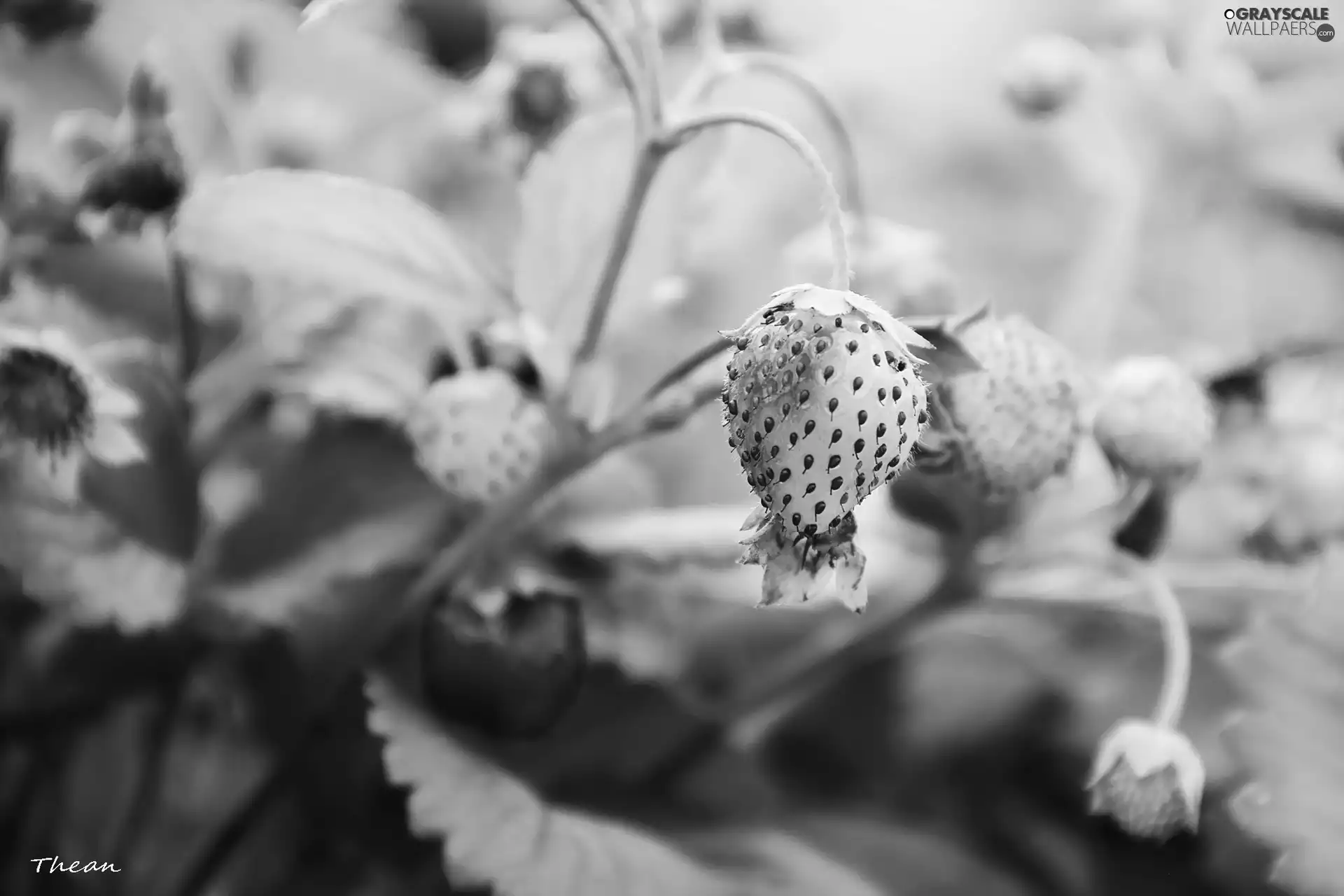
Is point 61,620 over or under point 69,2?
under

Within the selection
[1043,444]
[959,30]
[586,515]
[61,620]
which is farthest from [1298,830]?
[959,30]

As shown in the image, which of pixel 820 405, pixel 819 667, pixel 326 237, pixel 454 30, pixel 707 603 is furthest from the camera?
pixel 454 30

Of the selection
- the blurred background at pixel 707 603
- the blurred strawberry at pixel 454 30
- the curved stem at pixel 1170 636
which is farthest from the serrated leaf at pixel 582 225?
the blurred strawberry at pixel 454 30

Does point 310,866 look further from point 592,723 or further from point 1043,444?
point 1043,444

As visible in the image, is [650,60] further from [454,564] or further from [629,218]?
[454,564]

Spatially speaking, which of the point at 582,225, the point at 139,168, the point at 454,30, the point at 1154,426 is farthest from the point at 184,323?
the point at 454,30
